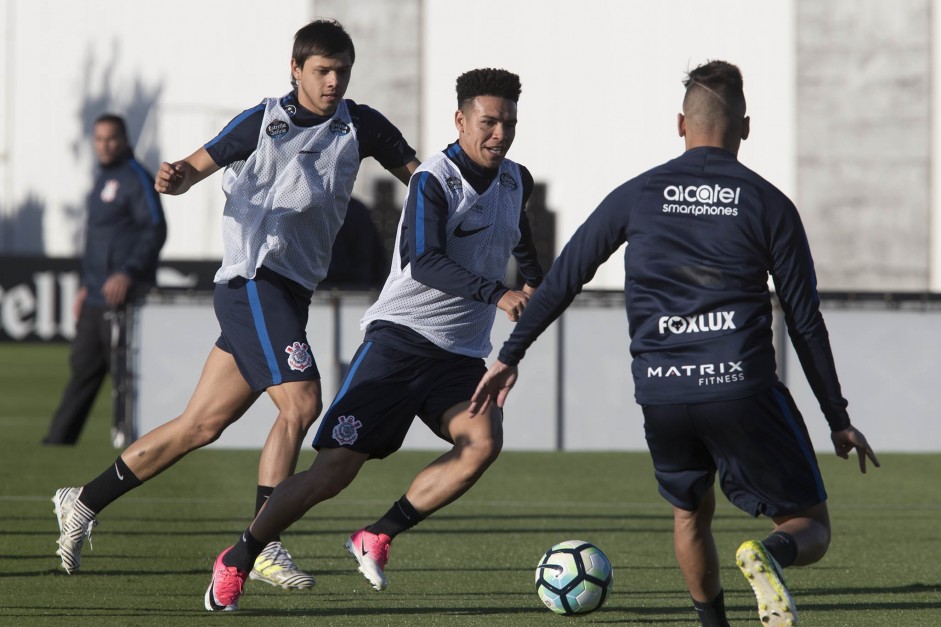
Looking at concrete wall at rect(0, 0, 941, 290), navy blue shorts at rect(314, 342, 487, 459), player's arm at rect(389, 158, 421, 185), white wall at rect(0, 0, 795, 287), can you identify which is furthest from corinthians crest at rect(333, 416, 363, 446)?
white wall at rect(0, 0, 795, 287)

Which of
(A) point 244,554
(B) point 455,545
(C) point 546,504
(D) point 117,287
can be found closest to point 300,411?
(A) point 244,554

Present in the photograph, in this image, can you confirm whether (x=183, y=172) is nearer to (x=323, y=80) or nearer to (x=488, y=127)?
(x=323, y=80)

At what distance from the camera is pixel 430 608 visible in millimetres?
6004

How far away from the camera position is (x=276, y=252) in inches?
252

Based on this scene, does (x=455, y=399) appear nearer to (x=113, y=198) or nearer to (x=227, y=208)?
(x=227, y=208)

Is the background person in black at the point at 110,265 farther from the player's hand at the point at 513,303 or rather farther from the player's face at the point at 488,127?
the player's hand at the point at 513,303

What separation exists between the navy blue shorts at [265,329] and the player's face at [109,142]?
6.23 metres

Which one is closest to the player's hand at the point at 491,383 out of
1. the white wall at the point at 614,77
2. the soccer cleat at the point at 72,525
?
the soccer cleat at the point at 72,525

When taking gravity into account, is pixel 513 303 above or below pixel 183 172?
below

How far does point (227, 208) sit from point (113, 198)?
6294 millimetres

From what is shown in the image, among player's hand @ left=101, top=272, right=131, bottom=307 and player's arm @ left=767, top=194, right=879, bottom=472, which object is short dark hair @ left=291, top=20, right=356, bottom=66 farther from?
player's hand @ left=101, top=272, right=131, bottom=307

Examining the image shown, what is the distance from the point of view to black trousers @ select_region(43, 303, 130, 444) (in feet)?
41.8

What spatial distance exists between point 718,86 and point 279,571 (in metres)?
2.57

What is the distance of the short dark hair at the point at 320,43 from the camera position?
627 centimetres
